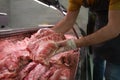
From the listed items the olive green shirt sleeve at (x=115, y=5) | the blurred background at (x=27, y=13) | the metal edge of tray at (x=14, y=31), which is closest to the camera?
the olive green shirt sleeve at (x=115, y=5)

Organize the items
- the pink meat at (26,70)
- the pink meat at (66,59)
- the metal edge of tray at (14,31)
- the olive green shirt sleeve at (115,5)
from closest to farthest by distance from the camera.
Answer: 1. the olive green shirt sleeve at (115,5)
2. the pink meat at (26,70)
3. the pink meat at (66,59)
4. the metal edge of tray at (14,31)

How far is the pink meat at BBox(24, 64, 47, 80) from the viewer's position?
5.84 ft

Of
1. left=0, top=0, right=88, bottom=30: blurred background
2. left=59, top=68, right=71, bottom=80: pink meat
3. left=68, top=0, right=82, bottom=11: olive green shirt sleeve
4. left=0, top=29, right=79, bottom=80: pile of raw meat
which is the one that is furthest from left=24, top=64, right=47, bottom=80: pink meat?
left=0, top=0, right=88, bottom=30: blurred background

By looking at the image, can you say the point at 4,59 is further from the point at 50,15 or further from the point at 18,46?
the point at 50,15

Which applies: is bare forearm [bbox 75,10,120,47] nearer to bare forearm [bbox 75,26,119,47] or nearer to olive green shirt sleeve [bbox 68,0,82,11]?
bare forearm [bbox 75,26,119,47]

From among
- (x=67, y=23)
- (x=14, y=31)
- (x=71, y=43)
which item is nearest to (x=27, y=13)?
(x=14, y=31)

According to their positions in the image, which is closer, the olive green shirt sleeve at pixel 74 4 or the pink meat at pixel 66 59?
the pink meat at pixel 66 59

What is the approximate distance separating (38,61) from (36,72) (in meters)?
0.20

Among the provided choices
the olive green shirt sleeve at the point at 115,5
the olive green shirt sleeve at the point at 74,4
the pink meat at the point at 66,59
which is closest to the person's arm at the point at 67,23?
the olive green shirt sleeve at the point at 74,4

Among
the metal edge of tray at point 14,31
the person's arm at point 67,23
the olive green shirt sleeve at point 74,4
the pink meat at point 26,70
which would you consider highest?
the olive green shirt sleeve at point 74,4

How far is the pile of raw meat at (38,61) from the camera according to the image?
1666mm

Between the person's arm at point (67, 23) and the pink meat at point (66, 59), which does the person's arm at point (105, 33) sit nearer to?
the pink meat at point (66, 59)

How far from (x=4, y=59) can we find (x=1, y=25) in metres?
0.68

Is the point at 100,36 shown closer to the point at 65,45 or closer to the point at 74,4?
the point at 65,45
